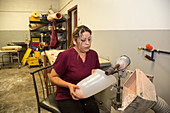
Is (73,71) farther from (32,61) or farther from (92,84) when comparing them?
(32,61)

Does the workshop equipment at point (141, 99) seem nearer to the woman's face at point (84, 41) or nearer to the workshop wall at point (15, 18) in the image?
the woman's face at point (84, 41)

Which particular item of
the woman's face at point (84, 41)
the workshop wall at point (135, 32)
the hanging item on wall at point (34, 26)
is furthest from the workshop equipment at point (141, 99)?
the hanging item on wall at point (34, 26)

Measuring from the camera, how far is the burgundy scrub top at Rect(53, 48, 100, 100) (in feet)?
4.16

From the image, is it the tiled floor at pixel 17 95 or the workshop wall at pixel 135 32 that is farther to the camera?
the tiled floor at pixel 17 95

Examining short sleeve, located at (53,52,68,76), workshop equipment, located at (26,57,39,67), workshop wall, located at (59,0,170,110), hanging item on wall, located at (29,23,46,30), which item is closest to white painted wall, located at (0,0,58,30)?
hanging item on wall, located at (29,23,46,30)

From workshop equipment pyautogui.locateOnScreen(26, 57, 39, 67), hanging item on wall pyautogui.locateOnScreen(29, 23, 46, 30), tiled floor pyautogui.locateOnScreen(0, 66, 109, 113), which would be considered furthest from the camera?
hanging item on wall pyautogui.locateOnScreen(29, 23, 46, 30)

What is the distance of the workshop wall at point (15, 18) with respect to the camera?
215 inches

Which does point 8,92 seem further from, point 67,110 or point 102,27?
point 102,27

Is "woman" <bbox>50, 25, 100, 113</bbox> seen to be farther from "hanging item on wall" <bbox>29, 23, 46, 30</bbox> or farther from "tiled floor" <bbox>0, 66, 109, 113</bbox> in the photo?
"hanging item on wall" <bbox>29, 23, 46, 30</bbox>

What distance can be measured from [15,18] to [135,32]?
5.55 metres

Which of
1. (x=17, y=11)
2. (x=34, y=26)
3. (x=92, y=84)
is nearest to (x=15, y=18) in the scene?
(x=17, y=11)

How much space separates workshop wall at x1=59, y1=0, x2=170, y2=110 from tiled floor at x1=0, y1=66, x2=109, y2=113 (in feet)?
3.50

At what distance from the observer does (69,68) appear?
4.20ft

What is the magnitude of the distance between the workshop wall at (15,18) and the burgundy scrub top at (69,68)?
517 cm
